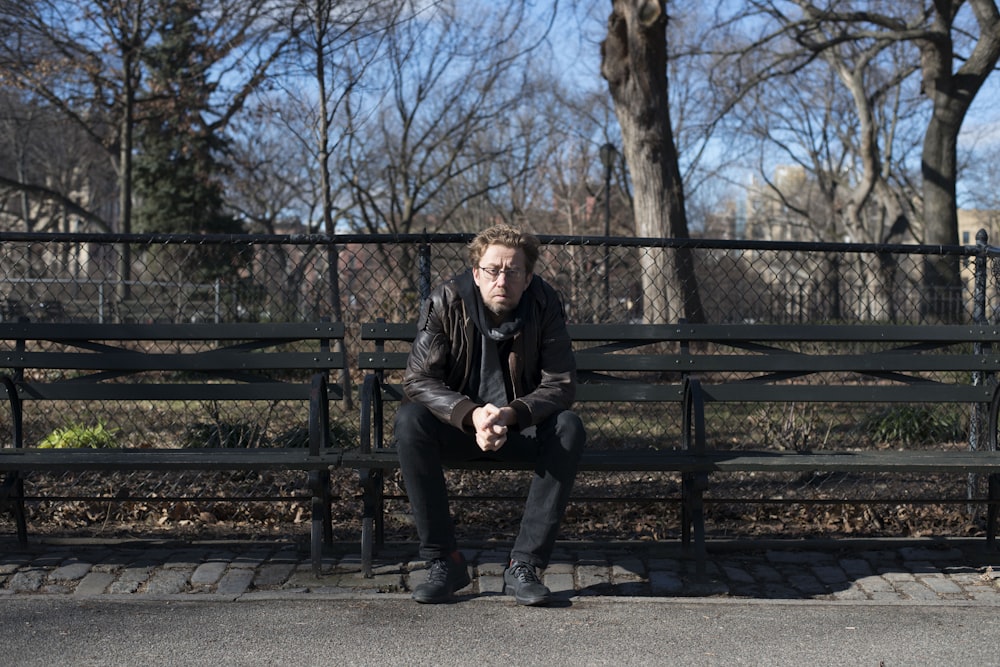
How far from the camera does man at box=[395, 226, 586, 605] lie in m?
3.91

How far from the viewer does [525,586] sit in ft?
12.7

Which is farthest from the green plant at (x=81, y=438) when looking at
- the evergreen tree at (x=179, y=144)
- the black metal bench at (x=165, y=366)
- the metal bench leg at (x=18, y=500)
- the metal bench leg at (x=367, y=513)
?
the evergreen tree at (x=179, y=144)

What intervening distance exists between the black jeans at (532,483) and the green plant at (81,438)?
2.87 meters

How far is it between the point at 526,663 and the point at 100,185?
49134 mm

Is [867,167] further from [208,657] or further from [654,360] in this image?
[208,657]

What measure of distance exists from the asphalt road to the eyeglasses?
4.24ft

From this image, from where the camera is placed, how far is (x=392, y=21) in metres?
11.2

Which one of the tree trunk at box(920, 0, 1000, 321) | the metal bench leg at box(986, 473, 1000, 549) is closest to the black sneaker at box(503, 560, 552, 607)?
the metal bench leg at box(986, 473, 1000, 549)

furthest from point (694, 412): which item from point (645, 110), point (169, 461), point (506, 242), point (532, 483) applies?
point (645, 110)

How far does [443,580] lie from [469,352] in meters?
0.92

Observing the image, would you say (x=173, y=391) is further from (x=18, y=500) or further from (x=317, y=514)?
(x=317, y=514)

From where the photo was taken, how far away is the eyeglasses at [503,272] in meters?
4.00

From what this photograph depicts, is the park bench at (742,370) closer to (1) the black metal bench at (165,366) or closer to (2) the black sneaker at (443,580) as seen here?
(1) the black metal bench at (165,366)

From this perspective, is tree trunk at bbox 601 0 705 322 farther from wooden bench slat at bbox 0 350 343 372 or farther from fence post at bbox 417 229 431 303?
wooden bench slat at bbox 0 350 343 372
